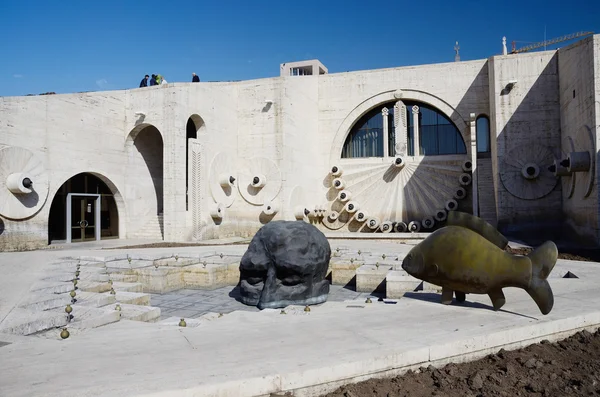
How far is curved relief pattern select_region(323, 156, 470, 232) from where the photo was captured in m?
16.4

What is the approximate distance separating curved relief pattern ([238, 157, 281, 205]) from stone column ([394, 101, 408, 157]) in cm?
476

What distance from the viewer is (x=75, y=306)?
14.3ft

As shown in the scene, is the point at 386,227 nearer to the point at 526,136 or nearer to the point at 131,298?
the point at 526,136

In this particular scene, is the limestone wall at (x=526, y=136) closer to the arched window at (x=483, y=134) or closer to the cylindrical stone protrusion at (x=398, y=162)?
the arched window at (x=483, y=134)

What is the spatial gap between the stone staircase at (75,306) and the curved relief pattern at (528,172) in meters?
11.7

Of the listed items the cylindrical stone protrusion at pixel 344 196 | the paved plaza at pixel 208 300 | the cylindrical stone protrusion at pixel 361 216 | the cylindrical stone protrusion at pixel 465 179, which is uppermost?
the cylindrical stone protrusion at pixel 465 179

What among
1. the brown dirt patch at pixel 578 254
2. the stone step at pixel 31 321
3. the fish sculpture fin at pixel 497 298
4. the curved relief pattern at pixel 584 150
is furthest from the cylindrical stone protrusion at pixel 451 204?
the stone step at pixel 31 321

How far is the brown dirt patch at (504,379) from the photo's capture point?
2.58 meters

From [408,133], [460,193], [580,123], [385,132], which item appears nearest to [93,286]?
[580,123]

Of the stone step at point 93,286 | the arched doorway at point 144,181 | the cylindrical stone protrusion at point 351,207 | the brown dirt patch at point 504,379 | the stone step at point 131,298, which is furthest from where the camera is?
the cylindrical stone protrusion at point 351,207

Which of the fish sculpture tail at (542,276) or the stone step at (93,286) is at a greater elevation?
the fish sculpture tail at (542,276)

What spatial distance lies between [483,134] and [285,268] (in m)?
12.6

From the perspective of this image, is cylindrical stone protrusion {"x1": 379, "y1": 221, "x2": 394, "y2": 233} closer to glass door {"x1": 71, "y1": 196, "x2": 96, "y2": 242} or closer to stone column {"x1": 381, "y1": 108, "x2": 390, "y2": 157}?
stone column {"x1": 381, "y1": 108, "x2": 390, "y2": 157}

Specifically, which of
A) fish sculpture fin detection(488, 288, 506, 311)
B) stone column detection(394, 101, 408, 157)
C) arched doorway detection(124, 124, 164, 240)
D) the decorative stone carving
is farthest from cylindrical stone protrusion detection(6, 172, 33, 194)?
stone column detection(394, 101, 408, 157)
